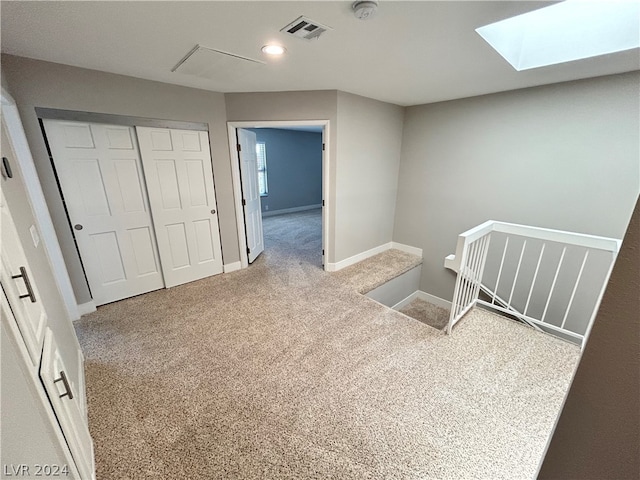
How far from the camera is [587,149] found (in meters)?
2.64

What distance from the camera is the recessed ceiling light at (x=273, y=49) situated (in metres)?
1.85

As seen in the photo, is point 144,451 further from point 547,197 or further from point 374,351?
point 547,197

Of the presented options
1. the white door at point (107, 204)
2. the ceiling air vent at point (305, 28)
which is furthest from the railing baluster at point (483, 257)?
the white door at point (107, 204)

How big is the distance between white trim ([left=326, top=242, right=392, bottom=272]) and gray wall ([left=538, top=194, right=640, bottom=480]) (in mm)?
3026

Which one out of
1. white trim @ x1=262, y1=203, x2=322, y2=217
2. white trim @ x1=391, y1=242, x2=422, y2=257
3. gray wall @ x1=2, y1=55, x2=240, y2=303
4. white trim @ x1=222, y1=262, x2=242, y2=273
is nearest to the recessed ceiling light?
gray wall @ x1=2, y1=55, x2=240, y2=303

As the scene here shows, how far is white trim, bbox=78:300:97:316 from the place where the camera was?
2568 millimetres

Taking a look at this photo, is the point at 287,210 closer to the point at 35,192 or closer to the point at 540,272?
the point at 35,192

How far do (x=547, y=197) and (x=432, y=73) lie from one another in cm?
203

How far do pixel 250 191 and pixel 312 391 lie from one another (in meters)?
2.85

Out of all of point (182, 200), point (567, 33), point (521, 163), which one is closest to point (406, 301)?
point (521, 163)

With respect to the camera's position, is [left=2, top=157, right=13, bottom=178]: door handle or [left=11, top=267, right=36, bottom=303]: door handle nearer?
[left=11, top=267, right=36, bottom=303]: door handle

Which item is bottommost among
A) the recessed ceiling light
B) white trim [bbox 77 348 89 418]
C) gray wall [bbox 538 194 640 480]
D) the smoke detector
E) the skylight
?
white trim [bbox 77 348 89 418]

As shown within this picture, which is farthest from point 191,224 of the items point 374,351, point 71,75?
point 374,351

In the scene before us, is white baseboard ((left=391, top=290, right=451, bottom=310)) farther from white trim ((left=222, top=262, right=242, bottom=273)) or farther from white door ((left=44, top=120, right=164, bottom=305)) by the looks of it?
white door ((left=44, top=120, right=164, bottom=305))
